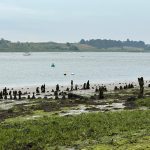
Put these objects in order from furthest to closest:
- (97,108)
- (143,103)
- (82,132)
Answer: (143,103), (97,108), (82,132)

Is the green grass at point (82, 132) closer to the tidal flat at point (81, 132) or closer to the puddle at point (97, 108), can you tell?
the tidal flat at point (81, 132)

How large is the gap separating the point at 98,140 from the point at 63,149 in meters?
2.32

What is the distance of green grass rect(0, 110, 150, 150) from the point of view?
24.6 meters

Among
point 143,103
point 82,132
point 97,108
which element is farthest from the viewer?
point 143,103

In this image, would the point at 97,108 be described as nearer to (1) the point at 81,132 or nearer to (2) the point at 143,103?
(2) the point at 143,103

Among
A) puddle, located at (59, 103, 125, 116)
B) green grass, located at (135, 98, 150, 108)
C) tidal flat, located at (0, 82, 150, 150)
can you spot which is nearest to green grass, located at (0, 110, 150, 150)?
tidal flat, located at (0, 82, 150, 150)

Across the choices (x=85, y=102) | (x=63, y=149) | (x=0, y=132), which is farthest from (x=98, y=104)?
(x=63, y=149)

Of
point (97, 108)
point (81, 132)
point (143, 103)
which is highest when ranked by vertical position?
point (81, 132)

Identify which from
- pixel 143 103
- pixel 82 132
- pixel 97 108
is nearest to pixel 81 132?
pixel 82 132

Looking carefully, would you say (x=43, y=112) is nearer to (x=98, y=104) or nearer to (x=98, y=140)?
(x=98, y=104)

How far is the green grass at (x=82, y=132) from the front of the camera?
24594mm

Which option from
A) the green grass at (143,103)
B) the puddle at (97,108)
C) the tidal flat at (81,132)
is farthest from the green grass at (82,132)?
the green grass at (143,103)

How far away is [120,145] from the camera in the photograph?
75.8 ft

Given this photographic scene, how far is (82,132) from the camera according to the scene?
27.9 metres
